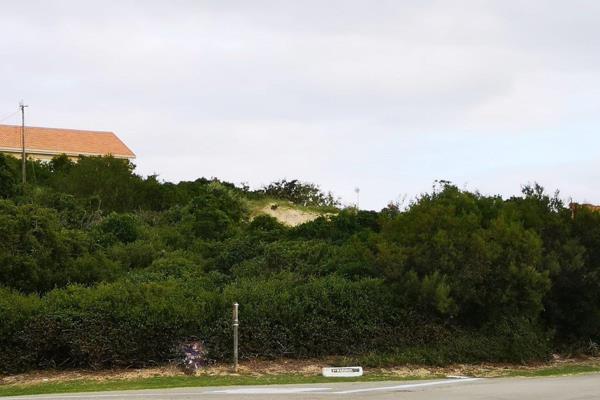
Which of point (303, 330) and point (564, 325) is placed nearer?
point (303, 330)

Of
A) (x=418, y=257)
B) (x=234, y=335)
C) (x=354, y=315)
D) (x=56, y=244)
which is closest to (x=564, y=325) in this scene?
(x=418, y=257)

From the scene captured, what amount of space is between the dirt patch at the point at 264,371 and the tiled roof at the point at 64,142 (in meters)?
47.2

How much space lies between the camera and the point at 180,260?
2875 centimetres

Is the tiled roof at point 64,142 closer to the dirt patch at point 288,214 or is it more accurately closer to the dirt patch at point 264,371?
the dirt patch at point 288,214

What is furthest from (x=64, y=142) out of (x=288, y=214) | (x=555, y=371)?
(x=555, y=371)

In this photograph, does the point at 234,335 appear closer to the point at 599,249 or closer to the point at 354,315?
the point at 354,315

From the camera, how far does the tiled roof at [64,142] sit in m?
64.4

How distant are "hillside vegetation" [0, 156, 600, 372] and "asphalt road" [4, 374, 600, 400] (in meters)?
4.31

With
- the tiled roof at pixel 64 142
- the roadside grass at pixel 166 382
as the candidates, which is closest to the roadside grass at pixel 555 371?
the roadside grass at pixel 166 382

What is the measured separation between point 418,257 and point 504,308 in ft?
8.61

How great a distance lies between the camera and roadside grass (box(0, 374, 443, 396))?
15648 mm

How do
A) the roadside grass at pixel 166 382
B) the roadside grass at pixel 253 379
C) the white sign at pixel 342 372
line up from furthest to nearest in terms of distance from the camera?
1. the white sign at pixel 342 372
2. the roadside grass at pixel 253 379
3. the roadside grass at pixel 166 382

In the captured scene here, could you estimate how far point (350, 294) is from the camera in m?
20.5

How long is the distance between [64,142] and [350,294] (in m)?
51.1
